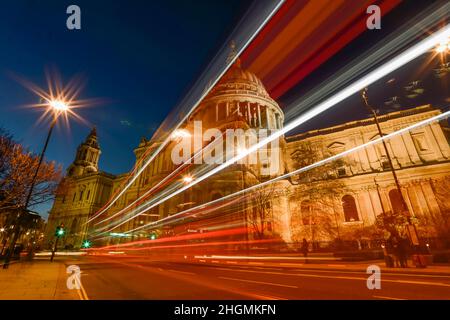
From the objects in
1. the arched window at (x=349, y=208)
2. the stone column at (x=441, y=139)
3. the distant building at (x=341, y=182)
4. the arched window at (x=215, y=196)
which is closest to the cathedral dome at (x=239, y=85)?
the distant building at (x=341, y=182)

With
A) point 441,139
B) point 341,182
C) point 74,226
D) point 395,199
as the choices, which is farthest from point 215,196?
point 74,226

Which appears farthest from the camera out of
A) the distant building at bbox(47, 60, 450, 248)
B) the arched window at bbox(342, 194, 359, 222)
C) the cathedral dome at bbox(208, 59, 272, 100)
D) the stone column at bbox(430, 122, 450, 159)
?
the cathedral dome at bbox(208, 59, 272, 100)

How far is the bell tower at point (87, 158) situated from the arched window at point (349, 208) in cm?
8298

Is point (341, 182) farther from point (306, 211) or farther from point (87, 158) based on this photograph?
point (87, 158)

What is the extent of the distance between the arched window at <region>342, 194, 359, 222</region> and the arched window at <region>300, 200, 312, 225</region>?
617cm

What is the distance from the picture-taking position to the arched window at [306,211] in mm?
31062

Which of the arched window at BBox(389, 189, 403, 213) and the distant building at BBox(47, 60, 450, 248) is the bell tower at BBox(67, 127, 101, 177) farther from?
the arched window at BBox(389, 189, 403, 213)

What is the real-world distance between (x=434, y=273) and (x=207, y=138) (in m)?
42.3

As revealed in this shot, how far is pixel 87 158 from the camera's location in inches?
3442

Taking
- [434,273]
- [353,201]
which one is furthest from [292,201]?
[434,273]

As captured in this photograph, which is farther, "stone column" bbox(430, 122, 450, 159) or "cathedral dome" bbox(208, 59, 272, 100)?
"cathedral dome" bbox(208, 59, 272, 100)

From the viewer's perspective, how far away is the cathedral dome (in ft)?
178

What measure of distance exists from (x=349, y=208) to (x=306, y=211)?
7.62 meters

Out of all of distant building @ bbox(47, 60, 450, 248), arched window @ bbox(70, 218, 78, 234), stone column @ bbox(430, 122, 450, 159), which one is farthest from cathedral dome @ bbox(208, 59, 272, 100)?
arched window @ bbox(70, 218, 78, 234)
